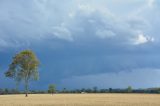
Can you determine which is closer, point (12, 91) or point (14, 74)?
point (14, 74)

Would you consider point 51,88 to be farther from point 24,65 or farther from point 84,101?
point 84,101

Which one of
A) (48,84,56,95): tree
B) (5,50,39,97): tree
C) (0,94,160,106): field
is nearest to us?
(0,94,160,106): field

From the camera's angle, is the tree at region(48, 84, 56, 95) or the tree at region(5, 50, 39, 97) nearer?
the tree at region(5, 50, 39, 97)

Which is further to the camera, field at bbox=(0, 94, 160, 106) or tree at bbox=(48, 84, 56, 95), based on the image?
tree at bbox=(48, 84, 56, 95)

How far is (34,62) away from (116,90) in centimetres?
8548

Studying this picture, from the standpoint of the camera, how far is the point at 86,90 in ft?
640

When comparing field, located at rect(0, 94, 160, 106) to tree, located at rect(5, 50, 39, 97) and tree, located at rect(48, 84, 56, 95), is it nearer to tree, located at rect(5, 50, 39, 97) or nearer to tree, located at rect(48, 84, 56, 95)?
tree, located at rect(5, 50, 39, 97)

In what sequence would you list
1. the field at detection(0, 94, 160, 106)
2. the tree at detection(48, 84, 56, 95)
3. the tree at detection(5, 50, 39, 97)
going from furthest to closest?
the tree at detection(48, 84, 56, 95), the tree at detection(5, 50, 39, 97), the field at detection(0, 94, 160, 106)

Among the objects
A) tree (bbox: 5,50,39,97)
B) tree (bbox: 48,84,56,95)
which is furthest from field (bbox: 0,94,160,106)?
tree (bbox: 48,84,56,95)

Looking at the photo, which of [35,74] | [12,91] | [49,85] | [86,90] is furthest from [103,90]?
[35,74]

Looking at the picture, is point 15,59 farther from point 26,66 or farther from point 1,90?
point 1,90

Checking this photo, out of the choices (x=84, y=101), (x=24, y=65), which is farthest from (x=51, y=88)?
(x=84, y=101)

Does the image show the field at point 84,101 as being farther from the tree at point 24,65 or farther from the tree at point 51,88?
the tree at point 51,88

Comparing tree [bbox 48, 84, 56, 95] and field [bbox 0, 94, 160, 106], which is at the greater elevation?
tree [bbox 48, 84, 56, 95]
